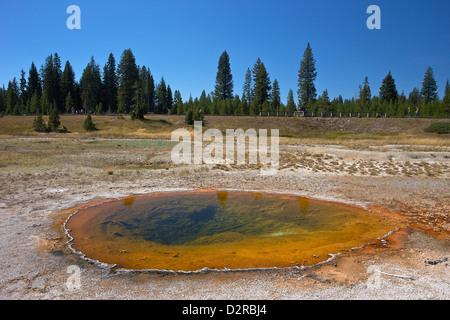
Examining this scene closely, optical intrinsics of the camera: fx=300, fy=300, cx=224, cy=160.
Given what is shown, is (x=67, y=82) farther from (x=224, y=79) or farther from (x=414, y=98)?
(x=414, y=98)

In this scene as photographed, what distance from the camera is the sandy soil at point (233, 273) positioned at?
5.18 m

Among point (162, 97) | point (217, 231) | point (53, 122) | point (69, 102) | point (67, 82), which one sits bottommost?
point (217, 231)

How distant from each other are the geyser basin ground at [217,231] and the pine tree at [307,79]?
70175 millimetres

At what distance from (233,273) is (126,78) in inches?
2944

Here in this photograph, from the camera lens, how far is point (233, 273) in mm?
5918

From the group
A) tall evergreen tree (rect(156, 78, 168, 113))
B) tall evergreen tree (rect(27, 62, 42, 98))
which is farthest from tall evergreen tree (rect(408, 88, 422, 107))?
tall evergreen tree (rect(27, 62, 42, 98))

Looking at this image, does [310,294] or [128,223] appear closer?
[310,294]

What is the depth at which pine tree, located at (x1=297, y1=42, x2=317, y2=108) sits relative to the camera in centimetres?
7706

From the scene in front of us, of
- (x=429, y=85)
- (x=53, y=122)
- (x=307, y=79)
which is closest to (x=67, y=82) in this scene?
(x=53, y=122)

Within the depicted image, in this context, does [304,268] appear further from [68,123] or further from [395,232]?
[68,123]

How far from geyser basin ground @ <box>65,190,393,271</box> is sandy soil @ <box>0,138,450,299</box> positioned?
47 centimetres
